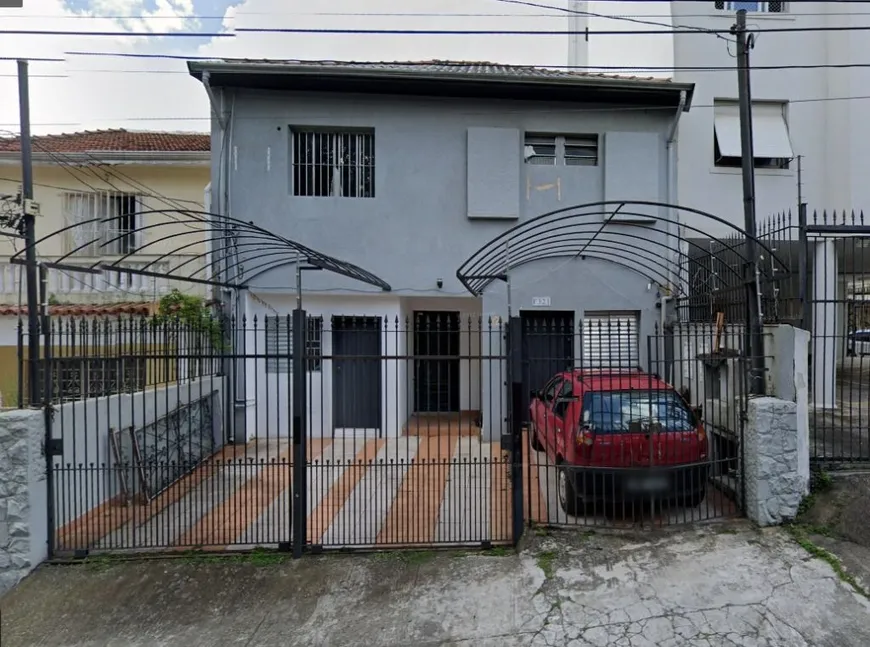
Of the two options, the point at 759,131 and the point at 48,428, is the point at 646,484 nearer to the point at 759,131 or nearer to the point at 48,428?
the point at 48,428

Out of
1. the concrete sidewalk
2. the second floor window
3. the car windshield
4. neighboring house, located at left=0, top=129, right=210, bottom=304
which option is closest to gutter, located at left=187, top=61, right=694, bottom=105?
neighboring house, located at left=0, top=129, right=210, bottom=304

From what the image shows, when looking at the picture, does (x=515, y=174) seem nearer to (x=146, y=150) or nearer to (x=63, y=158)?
(x=146, y=150)

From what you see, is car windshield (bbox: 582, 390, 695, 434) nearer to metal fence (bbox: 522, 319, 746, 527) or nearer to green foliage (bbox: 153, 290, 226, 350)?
metal fence (bbox: 522, 319, 746, 527)

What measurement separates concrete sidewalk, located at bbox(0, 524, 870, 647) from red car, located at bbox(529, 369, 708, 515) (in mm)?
465

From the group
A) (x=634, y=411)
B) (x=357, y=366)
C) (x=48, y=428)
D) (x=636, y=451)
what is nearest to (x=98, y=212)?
(x=357, y=366)

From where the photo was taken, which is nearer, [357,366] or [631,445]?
[631,445]

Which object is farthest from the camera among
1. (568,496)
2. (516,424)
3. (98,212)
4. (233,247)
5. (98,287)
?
(98,212)

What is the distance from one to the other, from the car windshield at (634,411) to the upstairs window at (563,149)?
18.8 ft

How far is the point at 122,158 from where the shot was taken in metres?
10.1

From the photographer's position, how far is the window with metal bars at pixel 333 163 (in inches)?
350

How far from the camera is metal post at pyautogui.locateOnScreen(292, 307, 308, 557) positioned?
4.39 metres

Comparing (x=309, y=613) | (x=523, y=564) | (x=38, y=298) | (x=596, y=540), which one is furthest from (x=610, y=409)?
(x=38, y=298)

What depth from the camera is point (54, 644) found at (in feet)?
11.3

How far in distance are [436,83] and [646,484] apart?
24.7 feet
